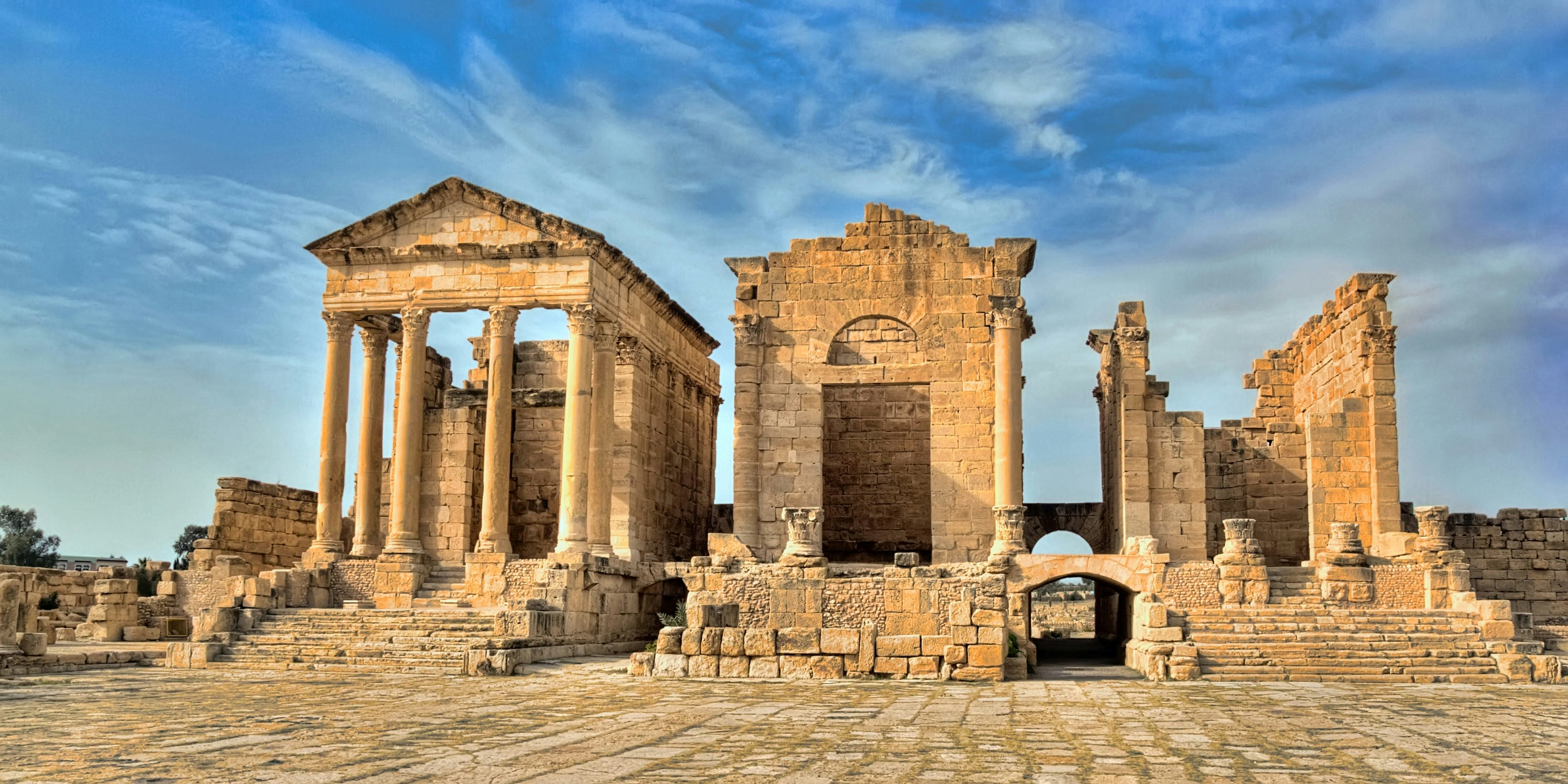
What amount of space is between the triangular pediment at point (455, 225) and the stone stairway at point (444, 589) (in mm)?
6530

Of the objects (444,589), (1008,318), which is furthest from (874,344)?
(444,589)

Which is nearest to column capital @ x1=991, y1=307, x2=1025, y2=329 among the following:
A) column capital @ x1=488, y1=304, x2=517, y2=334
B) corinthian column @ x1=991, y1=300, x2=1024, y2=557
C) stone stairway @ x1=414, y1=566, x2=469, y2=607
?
corinthian column @ x1=991, y1=300, x2=1024, y2=557

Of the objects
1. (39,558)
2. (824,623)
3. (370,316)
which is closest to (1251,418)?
(824,623)

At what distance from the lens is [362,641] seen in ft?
Result: 69.0

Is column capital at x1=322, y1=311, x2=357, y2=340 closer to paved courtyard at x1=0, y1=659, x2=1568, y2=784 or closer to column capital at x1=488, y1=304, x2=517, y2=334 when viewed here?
column capital at x1=488, y1=304, x2=517, y2=334

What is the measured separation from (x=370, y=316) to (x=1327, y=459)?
773 inches

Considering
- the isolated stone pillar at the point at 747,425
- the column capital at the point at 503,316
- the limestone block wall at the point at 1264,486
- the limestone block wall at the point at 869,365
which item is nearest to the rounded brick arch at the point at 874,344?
the limestone block wall at the point at 869,365

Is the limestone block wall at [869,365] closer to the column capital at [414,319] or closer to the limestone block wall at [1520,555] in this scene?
the column capital at [414,319]

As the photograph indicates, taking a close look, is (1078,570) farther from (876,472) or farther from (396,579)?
(396,579)

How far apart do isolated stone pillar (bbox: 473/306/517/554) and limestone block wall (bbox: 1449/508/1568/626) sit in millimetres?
19819

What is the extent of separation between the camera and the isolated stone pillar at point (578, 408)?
25.1m

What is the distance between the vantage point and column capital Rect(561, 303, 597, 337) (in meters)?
25.2

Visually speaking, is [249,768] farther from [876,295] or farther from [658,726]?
[876,295]

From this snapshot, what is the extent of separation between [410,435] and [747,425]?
6.71 metres
